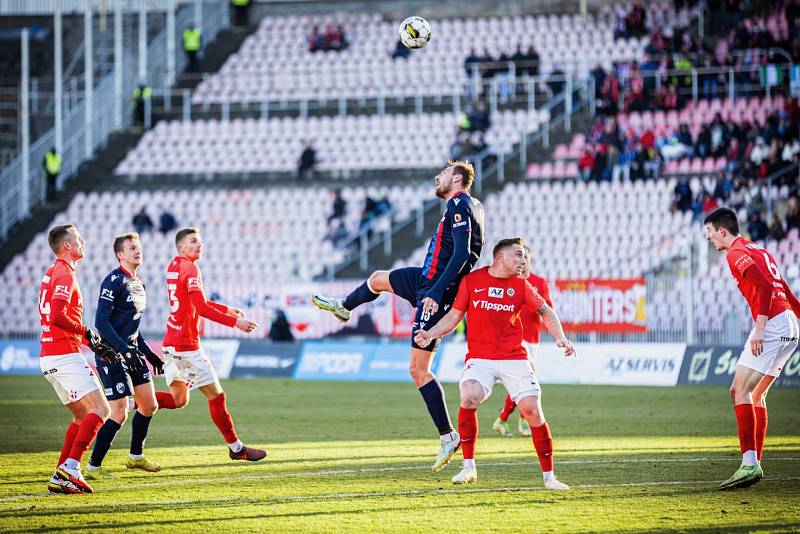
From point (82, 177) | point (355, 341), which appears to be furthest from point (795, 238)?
point (82, 177)

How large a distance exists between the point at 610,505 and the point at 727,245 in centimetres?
287

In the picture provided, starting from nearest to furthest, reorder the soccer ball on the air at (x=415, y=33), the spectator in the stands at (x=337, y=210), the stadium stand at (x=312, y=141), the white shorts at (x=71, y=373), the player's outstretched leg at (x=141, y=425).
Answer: the white shorts at (x=71, y=373) < the player's outstretched leg at (x=141, y=425) < the soccer ball on the air at (x=415, y=33) < the spectator in the stands at (x=337, y=210) < the stadium stand at (x=312, y=141)

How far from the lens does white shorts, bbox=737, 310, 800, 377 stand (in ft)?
34.1

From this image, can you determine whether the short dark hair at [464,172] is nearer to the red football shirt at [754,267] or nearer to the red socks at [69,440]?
the red football shirt at [754,267]

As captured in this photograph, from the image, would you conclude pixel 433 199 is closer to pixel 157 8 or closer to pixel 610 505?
pixel 157 8

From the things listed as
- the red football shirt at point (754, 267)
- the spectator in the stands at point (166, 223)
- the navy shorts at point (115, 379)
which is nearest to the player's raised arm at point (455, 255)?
the red football shirt at point (754, 267)

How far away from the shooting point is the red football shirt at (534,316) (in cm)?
1446

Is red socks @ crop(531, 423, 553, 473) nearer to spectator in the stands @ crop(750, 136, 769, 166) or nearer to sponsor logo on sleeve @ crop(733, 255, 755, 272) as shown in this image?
sponsor logo on sleeve @ crop(733, 255, 755, 272)

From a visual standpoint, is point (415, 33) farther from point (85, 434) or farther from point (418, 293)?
point (85, 434)

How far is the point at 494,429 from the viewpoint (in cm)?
1595

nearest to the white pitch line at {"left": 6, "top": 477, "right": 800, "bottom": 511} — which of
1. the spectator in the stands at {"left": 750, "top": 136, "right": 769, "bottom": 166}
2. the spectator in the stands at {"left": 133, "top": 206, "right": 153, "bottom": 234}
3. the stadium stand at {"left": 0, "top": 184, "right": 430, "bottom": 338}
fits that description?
the spectator in the stands at {"left": 750, "top": 136, "right": 769, "bottom": 166}

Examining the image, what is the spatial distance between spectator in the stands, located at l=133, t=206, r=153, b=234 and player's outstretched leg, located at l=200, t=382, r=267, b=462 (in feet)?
84.0

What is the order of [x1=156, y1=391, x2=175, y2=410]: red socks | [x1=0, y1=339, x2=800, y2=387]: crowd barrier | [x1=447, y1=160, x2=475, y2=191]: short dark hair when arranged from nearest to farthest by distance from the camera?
[x1=447, y1=160, x2=475, y2=191]: short dark hair < [x1=156, y1=391, x2=175, y2=410]: red socks < [x1=0, y1=339, x2=800, y2=387]: crowd barrier

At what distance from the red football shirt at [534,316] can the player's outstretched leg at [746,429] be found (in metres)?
4.10
